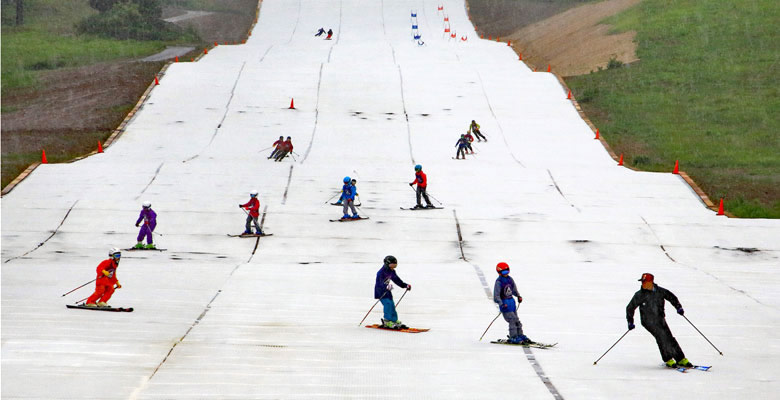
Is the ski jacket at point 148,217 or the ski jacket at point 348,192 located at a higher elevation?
the ski jacket at point 148,217

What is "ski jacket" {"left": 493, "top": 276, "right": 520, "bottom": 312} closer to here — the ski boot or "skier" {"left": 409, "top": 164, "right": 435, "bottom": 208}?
the ski boot

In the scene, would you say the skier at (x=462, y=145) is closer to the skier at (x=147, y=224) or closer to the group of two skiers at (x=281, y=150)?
the group of two skiers at (x=281, y=150)

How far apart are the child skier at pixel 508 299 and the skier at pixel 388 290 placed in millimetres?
1593

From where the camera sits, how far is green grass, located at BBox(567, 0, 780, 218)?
36.7m

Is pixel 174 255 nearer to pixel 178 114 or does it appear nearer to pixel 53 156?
pixel 53 156

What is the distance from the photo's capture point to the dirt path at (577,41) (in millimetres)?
57625

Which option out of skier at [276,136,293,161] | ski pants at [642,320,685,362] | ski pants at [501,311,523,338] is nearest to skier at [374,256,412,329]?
ski pants at [501,311,523,338]

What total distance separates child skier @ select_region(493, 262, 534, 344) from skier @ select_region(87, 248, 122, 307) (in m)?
6.60

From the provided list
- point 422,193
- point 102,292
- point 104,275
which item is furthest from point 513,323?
point 422,193

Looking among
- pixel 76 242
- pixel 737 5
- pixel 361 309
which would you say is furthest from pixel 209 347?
pixel 737 5

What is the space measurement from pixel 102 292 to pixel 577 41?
5164cm

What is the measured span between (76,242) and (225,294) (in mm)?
7667

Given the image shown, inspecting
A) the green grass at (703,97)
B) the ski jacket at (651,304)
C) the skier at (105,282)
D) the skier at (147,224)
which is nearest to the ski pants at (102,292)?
the skier at (105,282)

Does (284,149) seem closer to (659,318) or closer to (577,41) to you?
(659,318)
